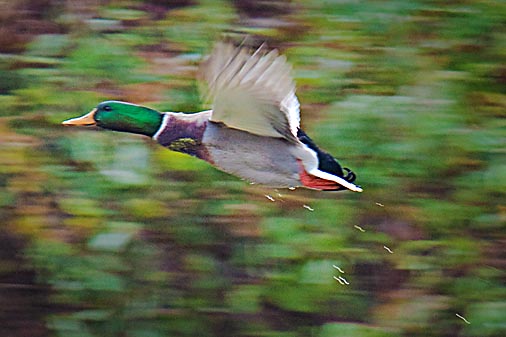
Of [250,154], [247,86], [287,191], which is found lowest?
[287,191]

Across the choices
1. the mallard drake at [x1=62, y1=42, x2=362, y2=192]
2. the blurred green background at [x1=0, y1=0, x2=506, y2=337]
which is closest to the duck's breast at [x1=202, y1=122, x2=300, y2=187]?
the mallard drake at [x1=62, y1=42, x2=362, y2=192]

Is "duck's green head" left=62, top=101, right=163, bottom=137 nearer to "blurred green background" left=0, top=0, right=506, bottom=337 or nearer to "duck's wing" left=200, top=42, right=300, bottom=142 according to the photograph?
"duck's wing" left=200, top=42, right=300, bottom=142

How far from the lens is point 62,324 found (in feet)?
8.45

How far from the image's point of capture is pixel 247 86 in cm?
140

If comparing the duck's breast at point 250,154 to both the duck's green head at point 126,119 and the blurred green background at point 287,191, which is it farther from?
the blurred green background at point 287,191

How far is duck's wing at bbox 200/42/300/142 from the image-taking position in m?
1.38

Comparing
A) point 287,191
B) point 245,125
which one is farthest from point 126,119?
point 287,191

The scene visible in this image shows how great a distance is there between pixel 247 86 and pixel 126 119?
0.22 meters

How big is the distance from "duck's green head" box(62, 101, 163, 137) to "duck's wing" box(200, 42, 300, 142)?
101mm

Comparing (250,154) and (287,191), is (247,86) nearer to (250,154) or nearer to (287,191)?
(250,154)

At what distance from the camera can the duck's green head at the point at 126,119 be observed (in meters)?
1.53

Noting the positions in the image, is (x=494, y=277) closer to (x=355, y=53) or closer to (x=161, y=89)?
(x=355, y=53)

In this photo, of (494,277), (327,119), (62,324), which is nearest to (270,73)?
(327,119)

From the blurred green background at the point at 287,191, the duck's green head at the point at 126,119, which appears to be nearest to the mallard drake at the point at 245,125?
the duck's green head at the point at 126,119
